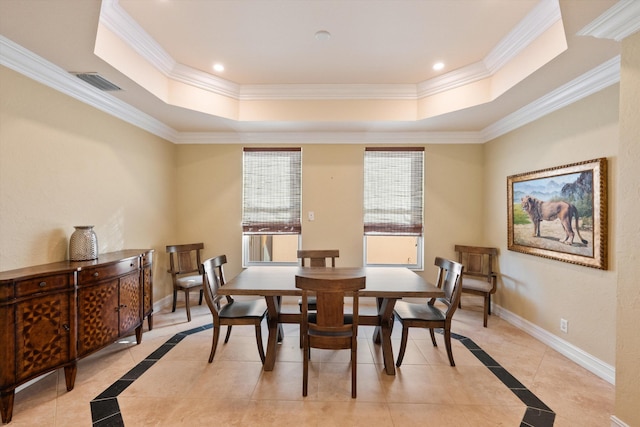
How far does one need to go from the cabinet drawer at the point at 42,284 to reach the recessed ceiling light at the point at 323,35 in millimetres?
2839

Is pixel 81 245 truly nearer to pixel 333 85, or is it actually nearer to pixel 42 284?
→ pixel 42 284

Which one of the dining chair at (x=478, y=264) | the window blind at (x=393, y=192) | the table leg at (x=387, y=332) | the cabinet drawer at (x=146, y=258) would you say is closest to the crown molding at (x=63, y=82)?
the cabinet drawer at (x=146, y=258)

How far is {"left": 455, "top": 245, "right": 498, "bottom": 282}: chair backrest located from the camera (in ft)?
13.0

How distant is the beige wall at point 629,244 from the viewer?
1684 millimetres

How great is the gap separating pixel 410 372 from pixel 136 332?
277 centimetres

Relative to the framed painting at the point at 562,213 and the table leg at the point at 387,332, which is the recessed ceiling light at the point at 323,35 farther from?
the framed painting at the point at 562,213

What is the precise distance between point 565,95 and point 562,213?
115cm

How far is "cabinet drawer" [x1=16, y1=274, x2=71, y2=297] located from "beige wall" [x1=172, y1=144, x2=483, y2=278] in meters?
2.28

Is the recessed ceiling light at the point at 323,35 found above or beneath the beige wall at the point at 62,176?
above

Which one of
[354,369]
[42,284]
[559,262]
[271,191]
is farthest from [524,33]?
[42,284]

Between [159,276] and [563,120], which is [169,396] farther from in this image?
[563,120]

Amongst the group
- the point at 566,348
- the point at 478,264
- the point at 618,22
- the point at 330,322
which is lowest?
the point at 566,348

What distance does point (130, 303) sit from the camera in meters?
2.85

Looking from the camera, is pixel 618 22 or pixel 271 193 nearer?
pixel 618 22
